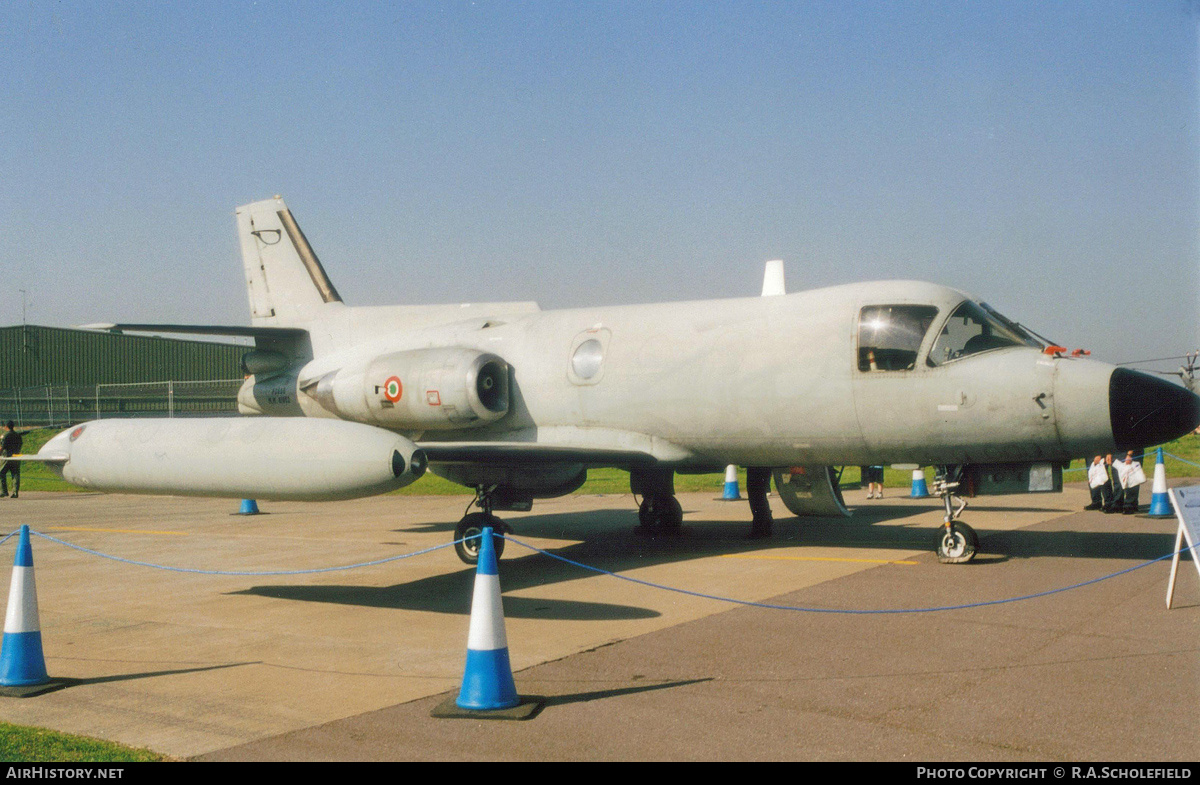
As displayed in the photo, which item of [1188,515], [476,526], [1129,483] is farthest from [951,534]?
[1129,483]

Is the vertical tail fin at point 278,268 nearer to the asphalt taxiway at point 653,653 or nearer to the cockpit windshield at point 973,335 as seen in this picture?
the asphalt taxiway at point 653,653

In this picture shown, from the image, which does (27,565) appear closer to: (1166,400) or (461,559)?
(461,559)

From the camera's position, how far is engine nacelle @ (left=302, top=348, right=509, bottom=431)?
12.2 metres

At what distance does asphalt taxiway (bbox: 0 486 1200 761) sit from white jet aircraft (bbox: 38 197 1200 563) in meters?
1.10

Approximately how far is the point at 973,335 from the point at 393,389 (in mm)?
7028

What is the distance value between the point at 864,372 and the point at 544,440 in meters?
4.05

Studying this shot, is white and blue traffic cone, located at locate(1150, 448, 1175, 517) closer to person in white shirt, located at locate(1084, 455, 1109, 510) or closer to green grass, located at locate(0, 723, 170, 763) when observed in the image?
person in white shirt, located at locate(1084, 455, 1109, 510)

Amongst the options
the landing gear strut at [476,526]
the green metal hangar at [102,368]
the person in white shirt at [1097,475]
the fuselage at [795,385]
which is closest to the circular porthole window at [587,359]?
the fuselage at [795,385]

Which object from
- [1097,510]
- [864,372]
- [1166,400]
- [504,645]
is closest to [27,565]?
[504,645]

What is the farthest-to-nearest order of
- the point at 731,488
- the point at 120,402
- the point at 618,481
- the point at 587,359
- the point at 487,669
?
1. the point at 120,402
2. the point at 618,481
3. the point at 731,488
4. the point at 587,359
5. the point at 487,669

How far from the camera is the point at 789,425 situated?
1070 cm

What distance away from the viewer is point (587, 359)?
12078 millimetres

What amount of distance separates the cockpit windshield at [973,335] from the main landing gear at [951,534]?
127 centimetres

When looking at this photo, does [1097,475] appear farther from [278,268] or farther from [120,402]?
[120,402]
